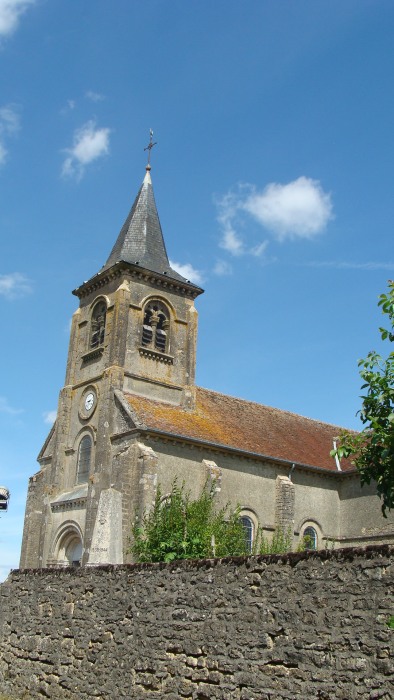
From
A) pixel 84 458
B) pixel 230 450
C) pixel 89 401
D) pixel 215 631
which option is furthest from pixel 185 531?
pixel 215 631

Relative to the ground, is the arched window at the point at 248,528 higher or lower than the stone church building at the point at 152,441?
lower

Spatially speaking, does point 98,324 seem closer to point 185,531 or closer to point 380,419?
point 185,531

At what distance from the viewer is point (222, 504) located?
2780 cm

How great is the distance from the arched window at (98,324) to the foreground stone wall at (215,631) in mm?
19031

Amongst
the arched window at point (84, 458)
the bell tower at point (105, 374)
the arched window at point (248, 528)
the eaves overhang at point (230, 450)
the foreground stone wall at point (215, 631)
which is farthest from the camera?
the arched window at point (84, 458)

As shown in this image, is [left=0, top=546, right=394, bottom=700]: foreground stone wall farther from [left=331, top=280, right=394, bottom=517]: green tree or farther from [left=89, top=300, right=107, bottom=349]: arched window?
[left=89, top=300, right=107, bottom=349]: arched window

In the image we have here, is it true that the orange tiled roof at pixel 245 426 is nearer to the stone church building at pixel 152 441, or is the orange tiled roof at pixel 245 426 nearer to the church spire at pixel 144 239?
the stone church building at pixel 152 441

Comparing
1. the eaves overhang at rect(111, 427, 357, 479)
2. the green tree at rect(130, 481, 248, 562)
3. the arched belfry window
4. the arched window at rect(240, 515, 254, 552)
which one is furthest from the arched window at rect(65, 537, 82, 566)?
the arched belfry window

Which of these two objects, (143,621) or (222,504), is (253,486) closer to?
(222,504)

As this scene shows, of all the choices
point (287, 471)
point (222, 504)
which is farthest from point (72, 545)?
point (287, 471)

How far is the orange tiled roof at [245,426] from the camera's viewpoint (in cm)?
2859

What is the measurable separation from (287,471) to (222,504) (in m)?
3.99

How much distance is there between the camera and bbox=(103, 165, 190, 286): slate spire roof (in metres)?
32.8

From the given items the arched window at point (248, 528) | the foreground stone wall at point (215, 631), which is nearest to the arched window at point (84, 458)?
the arched window at point (248, 528)
